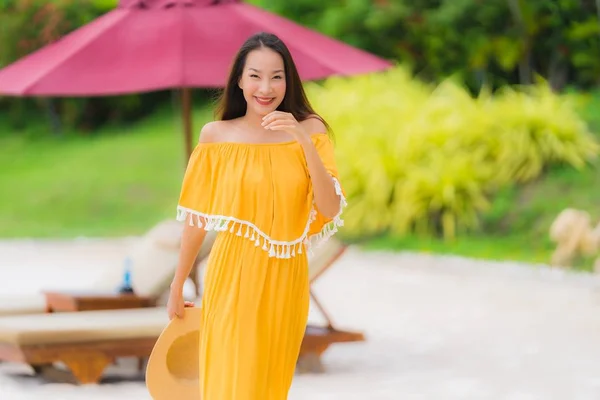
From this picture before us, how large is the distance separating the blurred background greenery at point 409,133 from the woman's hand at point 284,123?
8.24 metres

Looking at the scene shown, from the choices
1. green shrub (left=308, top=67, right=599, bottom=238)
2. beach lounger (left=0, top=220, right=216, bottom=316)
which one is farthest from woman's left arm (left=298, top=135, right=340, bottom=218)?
green shrub (left=308, top=67, right=599, bottom=238)

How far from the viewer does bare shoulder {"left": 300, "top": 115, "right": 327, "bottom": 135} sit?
4391 millimetres

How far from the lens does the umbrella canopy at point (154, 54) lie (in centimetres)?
779

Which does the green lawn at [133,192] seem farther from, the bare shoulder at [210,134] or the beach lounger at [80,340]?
the bare shoulder at [210,134]

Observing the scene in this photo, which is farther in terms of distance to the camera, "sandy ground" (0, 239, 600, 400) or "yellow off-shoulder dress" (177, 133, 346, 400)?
"sandy ground" (0, 239, 600, 400)

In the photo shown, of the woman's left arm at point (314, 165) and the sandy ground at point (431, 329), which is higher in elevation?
the woman's left arm at point (314, 165)

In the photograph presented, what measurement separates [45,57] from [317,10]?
12649mm

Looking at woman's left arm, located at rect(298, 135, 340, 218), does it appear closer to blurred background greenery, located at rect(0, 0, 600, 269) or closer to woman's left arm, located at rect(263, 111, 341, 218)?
woman's left arm, located at rect(263, 111, 341, 218)

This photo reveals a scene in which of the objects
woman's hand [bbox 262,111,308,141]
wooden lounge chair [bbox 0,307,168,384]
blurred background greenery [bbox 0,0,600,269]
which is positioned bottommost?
blurred background greenery [bbox 0,0,600,269]

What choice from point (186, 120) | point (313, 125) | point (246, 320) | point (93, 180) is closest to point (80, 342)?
point (186, 120)

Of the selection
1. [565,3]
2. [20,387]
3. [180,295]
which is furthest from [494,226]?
[180,295]

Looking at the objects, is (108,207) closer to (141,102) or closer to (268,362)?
(141,102)

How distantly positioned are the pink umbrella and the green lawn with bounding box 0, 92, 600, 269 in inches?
193

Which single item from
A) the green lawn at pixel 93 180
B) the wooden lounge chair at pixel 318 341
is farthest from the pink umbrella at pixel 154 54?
the green lawn at pixel 93 180
